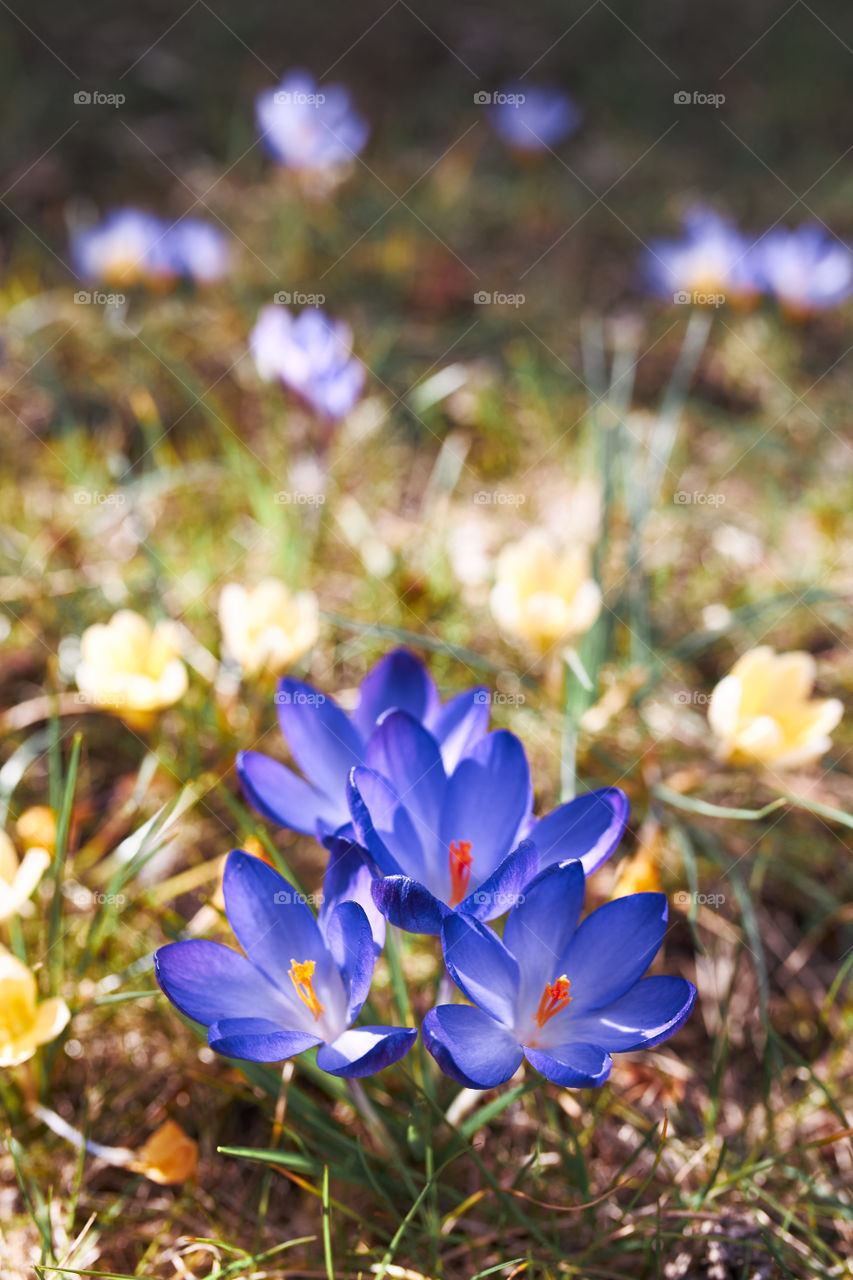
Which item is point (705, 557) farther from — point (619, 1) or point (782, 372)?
point (619, 1)

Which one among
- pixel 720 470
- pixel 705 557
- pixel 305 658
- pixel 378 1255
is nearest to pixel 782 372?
pixel 720 470
